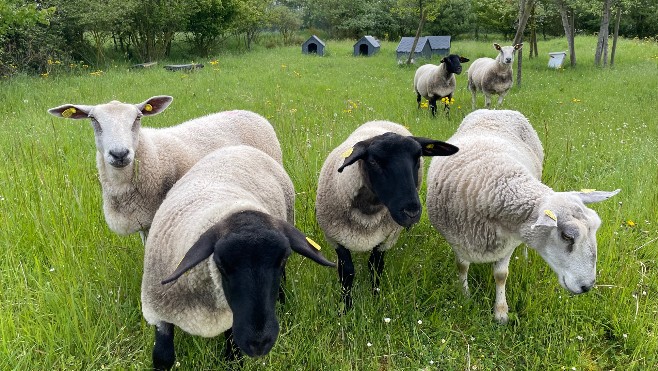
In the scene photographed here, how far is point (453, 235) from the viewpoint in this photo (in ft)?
10.6

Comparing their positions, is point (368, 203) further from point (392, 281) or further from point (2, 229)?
point (2, 229)

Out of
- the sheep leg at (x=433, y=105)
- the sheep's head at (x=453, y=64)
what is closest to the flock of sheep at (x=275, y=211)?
the sheep leg at (x=433, y=105)

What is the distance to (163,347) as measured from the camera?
2.41 metres

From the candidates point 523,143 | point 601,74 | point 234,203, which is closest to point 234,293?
point 234,203

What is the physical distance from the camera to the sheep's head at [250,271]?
181 cm

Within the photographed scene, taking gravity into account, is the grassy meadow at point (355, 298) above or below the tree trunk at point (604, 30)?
below

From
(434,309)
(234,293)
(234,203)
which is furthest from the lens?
(434,309)

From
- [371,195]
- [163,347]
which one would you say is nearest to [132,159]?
[163,347]

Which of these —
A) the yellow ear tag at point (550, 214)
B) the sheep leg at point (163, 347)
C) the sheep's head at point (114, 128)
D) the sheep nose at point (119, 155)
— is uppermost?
the sheep's head at point (114, 128)

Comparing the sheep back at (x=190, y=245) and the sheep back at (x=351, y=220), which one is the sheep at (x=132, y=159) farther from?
the sheep back at (x=351, y=220)

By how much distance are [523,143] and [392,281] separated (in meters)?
1.91

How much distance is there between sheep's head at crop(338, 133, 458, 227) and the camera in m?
2.69

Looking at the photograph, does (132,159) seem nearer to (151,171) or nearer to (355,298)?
(151,171)

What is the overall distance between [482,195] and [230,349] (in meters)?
1.95
